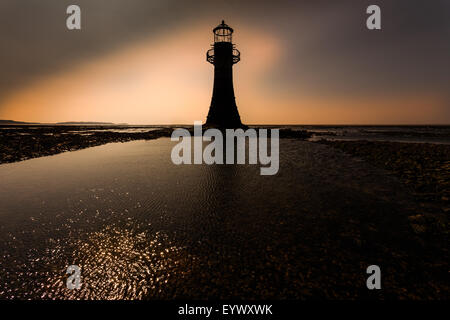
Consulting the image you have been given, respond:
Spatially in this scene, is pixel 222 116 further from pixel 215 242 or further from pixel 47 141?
pixel 215 242

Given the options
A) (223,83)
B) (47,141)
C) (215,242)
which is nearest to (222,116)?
(223,83)

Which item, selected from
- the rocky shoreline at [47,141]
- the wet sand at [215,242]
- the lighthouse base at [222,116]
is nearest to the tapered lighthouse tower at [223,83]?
the lighthouse base at [222,116]

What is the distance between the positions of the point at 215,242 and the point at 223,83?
31819 mm

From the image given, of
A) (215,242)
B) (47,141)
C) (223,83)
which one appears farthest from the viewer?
(223,83)

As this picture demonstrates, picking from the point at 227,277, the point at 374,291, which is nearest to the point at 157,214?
the point at 227,277

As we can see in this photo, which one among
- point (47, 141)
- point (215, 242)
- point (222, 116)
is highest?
point (222, 116)

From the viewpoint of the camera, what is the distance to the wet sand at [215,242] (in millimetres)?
2621

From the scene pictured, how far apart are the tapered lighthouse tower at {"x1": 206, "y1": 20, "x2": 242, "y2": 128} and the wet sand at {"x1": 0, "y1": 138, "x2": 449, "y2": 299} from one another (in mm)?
26955

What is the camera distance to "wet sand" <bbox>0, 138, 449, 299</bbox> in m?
2.62

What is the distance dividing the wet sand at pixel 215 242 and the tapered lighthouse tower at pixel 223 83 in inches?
1061

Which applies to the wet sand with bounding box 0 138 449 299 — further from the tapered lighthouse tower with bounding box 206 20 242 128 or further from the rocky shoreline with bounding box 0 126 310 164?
the tapered lighthouse tower with bounding box 206 20 242 128

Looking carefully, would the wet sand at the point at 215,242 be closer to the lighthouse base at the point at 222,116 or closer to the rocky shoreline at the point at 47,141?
the rocky shoreline at the point at 47,141

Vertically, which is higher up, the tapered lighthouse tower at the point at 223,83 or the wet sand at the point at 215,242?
the tapered lighthouse tower at the point at 223,83

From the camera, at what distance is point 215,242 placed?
3.71m
